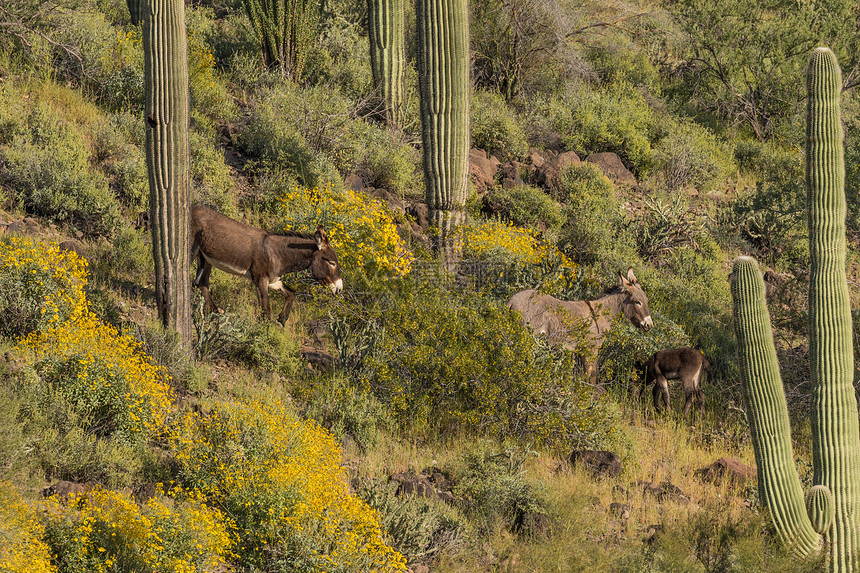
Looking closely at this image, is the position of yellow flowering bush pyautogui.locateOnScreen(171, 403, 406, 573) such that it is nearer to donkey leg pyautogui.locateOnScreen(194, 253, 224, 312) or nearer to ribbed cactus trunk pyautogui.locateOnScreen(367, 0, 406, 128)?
donkey leg pyautogui.locateOnScreen(194, 253, 224, 312)

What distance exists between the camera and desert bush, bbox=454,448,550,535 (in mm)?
9422

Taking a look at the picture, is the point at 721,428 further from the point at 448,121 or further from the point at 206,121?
the point at 206,121

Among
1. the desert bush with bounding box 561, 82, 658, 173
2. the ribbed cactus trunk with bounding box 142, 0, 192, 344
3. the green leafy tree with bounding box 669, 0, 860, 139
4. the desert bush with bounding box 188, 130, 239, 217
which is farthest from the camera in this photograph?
the green leafy tree with bounding box 669, 0, 860, 139

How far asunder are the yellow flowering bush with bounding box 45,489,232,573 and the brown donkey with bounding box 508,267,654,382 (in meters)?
5.35

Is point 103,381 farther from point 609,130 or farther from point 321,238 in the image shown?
point 609,130

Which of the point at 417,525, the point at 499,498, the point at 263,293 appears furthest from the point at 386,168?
the point at 417,525

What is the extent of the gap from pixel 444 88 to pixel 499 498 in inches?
265

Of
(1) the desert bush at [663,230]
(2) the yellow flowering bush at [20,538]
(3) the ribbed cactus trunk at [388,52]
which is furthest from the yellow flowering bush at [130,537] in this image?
(3) the ribbed cactus trunk at [388,52]

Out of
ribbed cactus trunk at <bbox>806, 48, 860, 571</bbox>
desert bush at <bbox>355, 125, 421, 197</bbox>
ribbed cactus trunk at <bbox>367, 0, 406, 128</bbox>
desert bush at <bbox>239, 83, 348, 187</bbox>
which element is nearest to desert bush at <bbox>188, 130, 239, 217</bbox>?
desert bush at <bbox>239, 83, 348, 187</bbox>

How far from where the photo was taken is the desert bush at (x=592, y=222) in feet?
56.3

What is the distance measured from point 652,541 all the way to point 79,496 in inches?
211

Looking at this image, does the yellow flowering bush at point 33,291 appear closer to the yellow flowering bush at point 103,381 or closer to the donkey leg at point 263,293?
the yellow flowering bush at point 103,381

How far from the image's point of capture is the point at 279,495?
27.5 ft

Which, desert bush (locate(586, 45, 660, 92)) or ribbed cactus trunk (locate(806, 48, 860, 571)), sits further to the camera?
desert bush (locate(586, 45, 660, 92))
